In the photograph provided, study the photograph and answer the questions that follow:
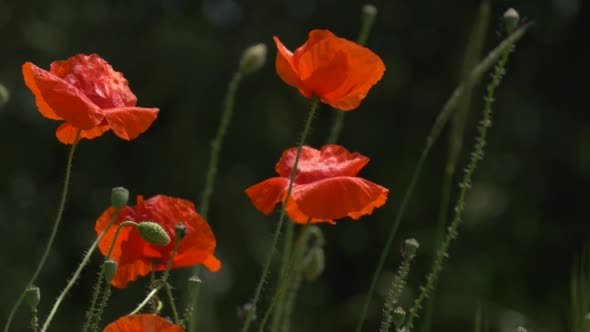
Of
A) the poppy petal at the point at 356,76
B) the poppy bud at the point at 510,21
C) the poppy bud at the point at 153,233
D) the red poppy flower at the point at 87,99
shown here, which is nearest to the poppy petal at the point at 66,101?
the red poppy flower at the point at 87,99

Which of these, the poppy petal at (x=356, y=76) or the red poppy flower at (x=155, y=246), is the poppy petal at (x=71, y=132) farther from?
the poppy petal at (x=356, y=76)

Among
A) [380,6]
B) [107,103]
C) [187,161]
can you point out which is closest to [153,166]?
[187,161]

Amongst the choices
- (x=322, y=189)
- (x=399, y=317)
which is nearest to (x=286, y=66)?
(x=322, y=189)

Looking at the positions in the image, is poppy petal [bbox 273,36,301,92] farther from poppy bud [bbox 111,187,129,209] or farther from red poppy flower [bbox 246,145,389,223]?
poppy bud [bbox 111,187,129,209]

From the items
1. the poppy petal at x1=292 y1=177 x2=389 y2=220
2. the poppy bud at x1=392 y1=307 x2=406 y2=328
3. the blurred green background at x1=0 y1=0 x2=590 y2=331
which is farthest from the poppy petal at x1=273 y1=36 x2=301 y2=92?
the blurred green background at x1=0 y1=0 x2=590 y2=331

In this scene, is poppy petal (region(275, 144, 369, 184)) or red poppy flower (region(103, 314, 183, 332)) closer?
red poppy flower (region(103, 314, 183, 332))

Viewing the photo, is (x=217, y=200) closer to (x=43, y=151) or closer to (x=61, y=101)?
(x=43, y=151)
